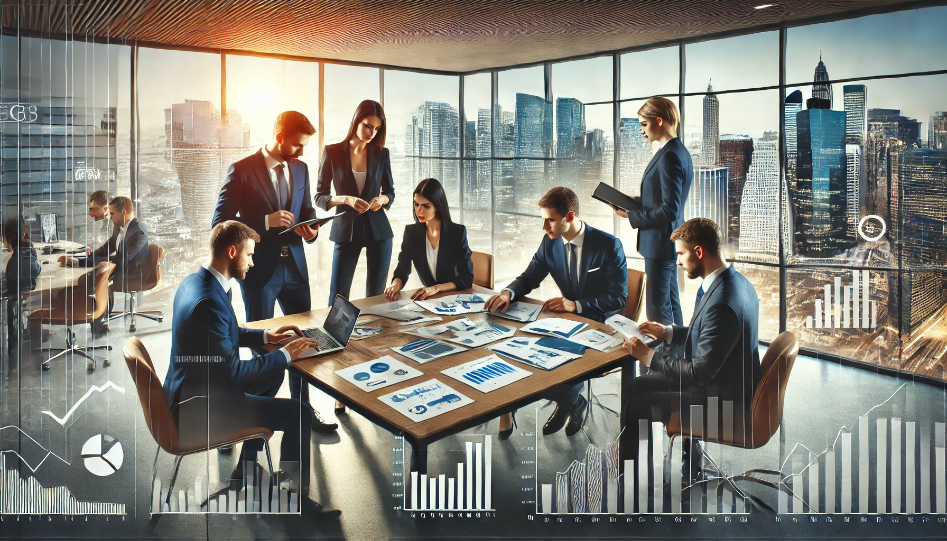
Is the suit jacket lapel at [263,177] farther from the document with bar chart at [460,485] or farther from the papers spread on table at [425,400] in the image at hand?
the document with bar chart at [460,485]

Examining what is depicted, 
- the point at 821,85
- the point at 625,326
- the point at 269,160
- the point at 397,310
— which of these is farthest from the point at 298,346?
the point at 821,85

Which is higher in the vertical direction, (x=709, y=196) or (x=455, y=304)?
(x=709, y=196)

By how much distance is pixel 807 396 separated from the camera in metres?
3.14

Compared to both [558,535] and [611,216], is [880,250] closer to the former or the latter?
[611,216]

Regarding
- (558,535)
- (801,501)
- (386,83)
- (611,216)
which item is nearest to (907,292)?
(801,501)

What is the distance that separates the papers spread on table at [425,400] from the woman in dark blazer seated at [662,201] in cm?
123

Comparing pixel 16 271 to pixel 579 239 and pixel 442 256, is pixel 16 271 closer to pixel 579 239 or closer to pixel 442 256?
pixel 442 256

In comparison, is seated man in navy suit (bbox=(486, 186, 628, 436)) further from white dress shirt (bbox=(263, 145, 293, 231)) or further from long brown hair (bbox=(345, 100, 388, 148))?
white dress shirt (bbox=(263, 145, 293, 231))

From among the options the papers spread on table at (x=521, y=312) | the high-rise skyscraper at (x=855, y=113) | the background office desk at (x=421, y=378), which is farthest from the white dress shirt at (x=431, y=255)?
the high-rise skyscraper at (x=855, y=113)

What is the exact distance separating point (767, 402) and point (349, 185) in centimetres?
245

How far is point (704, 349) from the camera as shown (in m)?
3.06

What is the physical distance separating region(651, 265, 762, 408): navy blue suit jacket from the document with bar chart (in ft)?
3.32

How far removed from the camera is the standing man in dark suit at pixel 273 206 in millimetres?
3115

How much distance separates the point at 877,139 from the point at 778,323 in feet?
3.44
